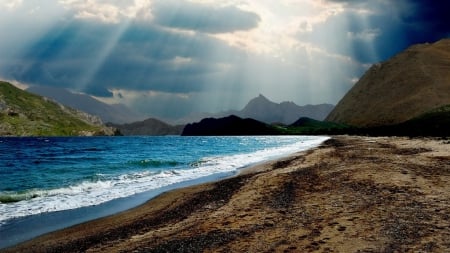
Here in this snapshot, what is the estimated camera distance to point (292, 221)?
1522cm

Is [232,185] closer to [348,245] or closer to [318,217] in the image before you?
[318,217]

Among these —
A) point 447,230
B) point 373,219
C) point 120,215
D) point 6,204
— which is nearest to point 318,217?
point 373,219

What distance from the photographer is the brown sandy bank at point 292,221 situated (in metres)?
12.3

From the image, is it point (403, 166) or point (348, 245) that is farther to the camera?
point (403, 166)

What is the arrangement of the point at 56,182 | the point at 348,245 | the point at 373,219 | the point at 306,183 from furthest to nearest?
the point at 56,182 → the point at 306,183 → the point at 373,219 → the point at 348,245

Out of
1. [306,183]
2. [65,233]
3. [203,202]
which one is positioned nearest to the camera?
[65,233]

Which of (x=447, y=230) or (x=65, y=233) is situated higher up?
(x=447, y=230)

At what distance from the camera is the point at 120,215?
21.1 m

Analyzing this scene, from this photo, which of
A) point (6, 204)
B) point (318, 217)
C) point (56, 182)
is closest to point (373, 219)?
point (318, 217)

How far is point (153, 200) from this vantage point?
25938 millimetres

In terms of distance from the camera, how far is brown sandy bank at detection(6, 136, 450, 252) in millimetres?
12289

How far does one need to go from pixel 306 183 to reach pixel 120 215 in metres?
12.3

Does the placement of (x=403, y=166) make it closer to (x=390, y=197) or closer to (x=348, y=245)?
(x=390, y=197)

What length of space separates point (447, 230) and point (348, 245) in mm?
3700
